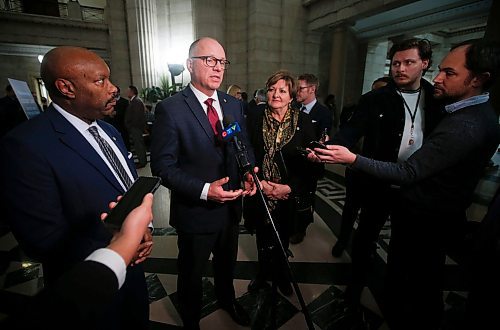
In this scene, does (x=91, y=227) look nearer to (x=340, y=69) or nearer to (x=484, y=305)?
(x=484, y=305)

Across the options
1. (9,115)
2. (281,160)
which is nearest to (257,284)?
(281,160)

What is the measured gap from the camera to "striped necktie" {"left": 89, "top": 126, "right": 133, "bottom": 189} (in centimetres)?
109

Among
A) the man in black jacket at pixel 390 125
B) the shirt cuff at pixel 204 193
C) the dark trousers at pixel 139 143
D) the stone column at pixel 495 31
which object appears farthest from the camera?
the dark trousers at pixel 139 143

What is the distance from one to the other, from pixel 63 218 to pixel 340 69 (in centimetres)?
1004

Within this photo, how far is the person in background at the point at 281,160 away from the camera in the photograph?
1879 millimetres

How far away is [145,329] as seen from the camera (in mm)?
1294

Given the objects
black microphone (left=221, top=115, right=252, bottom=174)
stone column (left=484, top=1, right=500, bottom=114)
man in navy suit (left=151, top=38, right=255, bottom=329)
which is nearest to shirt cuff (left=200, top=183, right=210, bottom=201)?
man in navy suit (left=151, top=38, right=255, bottom=329)

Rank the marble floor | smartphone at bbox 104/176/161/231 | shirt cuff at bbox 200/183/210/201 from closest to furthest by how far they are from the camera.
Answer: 1. smartphone at bbox 104/176/161/231
2. shirt cuff at bbox 200/183/210/201
3. the marble floor

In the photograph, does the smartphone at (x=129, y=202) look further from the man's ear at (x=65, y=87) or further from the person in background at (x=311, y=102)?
the person in background at (x=311, y=102)

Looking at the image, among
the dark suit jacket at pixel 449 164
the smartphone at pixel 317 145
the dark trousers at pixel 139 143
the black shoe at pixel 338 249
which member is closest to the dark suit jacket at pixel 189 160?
the smartphone at pixel 317 145

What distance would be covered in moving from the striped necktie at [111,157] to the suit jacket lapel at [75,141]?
0.20 feet

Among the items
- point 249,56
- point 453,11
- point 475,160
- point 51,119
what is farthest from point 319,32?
point 51,119

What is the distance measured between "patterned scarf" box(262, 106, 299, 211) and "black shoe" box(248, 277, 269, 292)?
741mm

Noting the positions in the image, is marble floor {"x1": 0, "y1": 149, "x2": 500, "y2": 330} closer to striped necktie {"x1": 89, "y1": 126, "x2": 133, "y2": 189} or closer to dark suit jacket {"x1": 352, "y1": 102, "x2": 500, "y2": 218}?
dark suit jacket {"x1": 352, "y1": 102, "x2": 500, "y2": 218}
